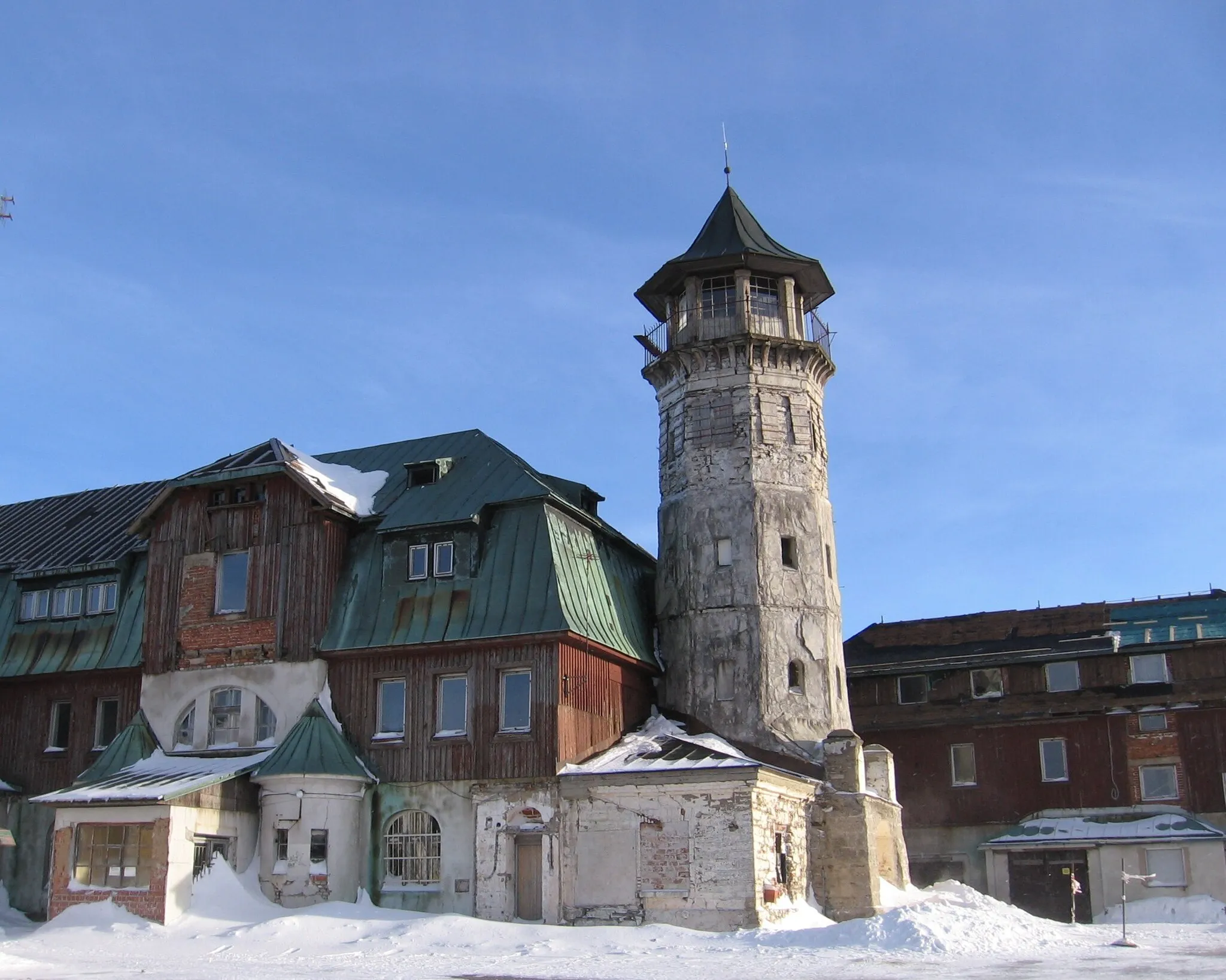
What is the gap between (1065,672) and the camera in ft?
148

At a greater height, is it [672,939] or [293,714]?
[293,714]

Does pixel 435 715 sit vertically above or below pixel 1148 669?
below

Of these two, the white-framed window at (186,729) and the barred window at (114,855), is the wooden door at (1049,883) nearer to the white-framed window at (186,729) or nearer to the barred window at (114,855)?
the white-framed window at (186,729)

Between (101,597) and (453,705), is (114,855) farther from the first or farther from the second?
(101,597)

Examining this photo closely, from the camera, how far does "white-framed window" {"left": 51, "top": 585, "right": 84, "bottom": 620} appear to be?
36938mm

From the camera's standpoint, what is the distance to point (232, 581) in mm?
33875

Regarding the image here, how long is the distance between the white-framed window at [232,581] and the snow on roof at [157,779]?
382cm

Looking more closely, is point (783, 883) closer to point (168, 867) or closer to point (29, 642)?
point (168, 867)

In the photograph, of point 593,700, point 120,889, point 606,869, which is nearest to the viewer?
point 120,889

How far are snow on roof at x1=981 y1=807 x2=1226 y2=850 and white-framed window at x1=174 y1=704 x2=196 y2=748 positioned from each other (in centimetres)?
2489

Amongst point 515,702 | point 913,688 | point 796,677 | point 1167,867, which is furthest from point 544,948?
point 913,688

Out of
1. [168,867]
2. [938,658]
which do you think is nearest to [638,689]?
[168,867]

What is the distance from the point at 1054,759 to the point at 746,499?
16398mm

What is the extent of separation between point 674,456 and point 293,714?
12.5 m
